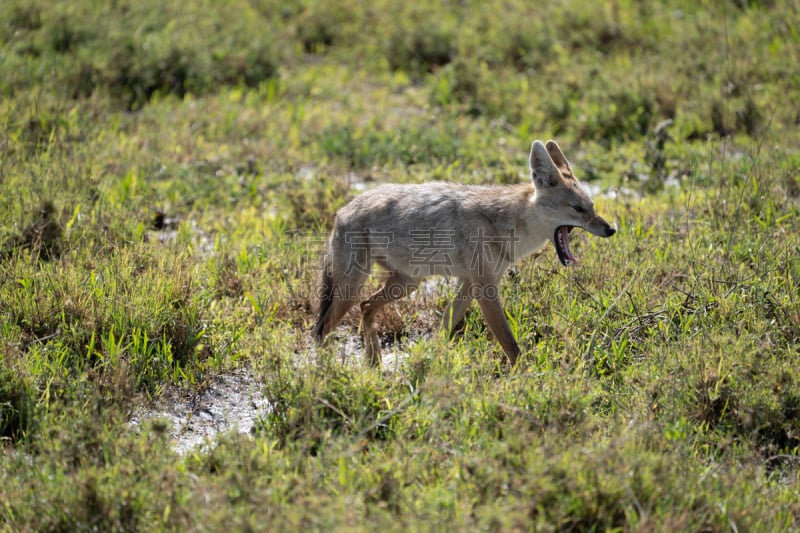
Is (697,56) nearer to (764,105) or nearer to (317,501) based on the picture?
(764,105)

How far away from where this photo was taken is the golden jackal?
19.6 feet

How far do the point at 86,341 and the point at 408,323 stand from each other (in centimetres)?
238

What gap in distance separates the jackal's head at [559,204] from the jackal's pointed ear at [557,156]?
299 millimetres

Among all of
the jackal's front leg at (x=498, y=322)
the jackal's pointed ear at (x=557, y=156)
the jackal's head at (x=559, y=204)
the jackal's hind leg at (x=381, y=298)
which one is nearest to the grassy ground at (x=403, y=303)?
the jackal's front leg at (x=498, y=322)

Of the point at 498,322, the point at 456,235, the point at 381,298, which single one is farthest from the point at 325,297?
the point at 498,322

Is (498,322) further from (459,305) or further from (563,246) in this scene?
(563,246)

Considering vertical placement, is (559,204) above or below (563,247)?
above

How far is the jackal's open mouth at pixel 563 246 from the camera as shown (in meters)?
5.98

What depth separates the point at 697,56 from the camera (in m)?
10.8

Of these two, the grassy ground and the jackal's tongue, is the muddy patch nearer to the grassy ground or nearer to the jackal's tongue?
the grassy ground

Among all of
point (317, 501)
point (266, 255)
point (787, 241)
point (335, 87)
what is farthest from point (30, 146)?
point (787, 241)

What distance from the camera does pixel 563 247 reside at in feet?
19.9

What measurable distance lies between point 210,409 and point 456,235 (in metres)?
2.05

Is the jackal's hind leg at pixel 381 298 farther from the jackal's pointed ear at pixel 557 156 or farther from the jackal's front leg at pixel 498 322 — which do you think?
the jackal's pointed ear at pixel 557 156
